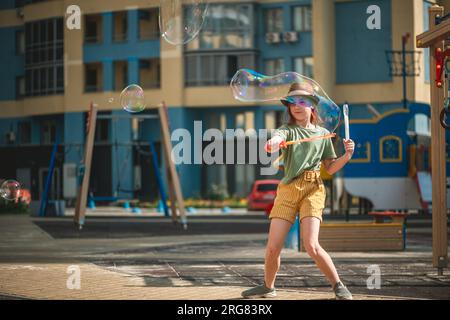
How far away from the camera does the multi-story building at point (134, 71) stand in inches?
2025

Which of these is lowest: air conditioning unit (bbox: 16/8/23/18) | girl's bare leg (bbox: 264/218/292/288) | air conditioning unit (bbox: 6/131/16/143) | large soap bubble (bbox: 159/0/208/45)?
girl's bare leg (bbox: 264/218/292/288)

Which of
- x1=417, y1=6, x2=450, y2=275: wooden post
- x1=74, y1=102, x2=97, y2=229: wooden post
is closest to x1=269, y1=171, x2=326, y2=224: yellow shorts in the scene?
x1=417, y1=6, x2=450, y2=275: wooden post

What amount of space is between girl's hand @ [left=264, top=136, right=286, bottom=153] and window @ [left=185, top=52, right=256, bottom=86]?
43559 millimetres

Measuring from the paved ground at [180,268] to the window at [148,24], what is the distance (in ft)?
109

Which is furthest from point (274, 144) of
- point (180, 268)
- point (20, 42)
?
point (20, 42)

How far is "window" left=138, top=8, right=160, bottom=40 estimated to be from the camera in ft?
173

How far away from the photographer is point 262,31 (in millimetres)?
52438

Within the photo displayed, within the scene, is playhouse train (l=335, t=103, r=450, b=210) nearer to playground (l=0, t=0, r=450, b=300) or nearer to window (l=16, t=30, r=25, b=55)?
playground (l=0, t=0, r=450, b=300)

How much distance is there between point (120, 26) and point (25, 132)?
811 cm

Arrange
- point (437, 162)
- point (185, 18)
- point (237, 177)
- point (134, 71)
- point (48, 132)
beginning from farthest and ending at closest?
point (48, 132)
point (134, 71)
point (237, 177)
point (185, 18)
point (437, 162)

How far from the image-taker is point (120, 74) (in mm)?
53781

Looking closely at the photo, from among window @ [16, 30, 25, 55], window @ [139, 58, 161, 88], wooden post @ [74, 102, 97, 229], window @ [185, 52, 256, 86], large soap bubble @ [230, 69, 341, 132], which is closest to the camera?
large soap bubble @ [230, 69, 341, 132]

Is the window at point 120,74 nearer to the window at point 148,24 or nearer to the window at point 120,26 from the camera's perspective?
the window at point 120,26

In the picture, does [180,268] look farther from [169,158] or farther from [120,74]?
[120,74]
